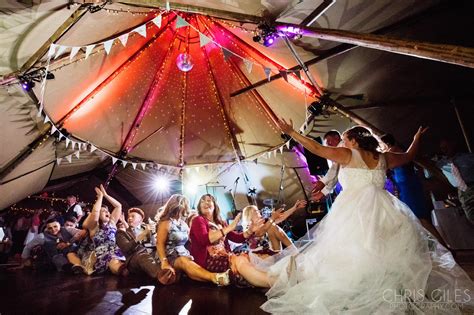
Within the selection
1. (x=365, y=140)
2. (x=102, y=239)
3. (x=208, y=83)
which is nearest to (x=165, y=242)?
(x=102, y=239)

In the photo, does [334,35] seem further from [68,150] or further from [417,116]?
[68,150]

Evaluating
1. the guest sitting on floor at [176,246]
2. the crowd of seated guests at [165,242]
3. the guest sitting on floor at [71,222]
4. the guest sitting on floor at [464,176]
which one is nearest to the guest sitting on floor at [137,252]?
the crowd of seated guests at [165,242]

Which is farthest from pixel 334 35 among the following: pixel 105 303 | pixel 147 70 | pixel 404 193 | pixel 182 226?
pixel 147 70

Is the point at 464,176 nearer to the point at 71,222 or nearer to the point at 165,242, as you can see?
the point at 165,242

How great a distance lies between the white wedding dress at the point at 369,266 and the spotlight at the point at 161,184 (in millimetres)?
7154

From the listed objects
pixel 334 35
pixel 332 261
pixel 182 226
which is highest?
pixel 334 35

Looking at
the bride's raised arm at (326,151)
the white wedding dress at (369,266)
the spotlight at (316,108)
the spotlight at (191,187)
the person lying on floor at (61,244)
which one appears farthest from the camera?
the spotlight at (191,187)

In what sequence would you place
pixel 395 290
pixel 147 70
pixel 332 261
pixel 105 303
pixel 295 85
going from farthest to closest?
pixel 147 70, pixel 295 85, pixel 105 303, pixel 332 261, pixel 395 290

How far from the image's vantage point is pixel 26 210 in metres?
9.81

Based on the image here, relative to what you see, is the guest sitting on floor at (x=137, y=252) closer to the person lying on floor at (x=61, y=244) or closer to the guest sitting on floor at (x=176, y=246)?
the guest sitting on floor at (x=176, y=246)

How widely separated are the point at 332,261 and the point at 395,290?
1.38 ft

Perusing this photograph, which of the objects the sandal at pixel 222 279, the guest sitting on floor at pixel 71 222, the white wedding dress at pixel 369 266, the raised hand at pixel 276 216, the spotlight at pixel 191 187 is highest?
the spotlight at pixel 191 187

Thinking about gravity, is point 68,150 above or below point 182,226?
above

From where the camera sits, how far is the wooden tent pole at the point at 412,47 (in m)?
1.78
